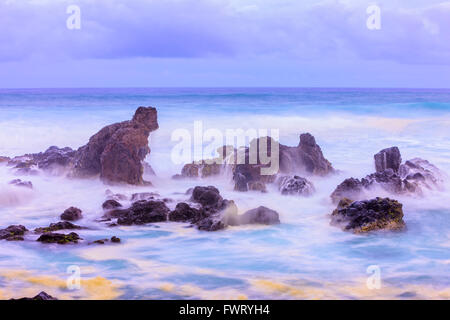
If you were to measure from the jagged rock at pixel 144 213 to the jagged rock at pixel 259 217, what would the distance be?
4.28ft

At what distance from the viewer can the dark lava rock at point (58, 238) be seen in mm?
7773

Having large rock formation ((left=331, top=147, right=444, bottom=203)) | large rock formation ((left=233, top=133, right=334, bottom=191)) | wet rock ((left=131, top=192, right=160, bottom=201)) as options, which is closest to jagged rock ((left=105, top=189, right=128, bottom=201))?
wet rock ((left=131, top=192, right=160, bottom=201))

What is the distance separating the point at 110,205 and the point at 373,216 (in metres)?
4.37

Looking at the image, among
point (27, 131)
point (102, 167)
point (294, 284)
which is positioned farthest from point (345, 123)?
point (294, 284)

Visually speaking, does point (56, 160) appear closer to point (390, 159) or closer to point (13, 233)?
point (13, 233)

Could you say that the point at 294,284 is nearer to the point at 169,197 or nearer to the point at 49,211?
the point at 169,197

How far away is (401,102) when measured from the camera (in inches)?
1577

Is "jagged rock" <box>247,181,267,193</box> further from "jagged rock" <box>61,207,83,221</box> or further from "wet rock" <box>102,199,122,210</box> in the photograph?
"jagged rock" <box>61,207,83,221</box>

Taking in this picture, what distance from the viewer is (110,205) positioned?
9602 mm

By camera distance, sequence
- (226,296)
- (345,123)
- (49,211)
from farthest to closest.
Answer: (345,123), (49,211), (226,296)

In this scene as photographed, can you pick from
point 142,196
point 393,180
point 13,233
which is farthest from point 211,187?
point 393,180

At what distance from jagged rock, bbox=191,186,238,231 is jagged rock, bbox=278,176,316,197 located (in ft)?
6.30

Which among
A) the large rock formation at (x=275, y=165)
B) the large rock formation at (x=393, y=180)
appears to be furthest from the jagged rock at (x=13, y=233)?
the large rock formation at (x=393, y=180)

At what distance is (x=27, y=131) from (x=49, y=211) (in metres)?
14.7
